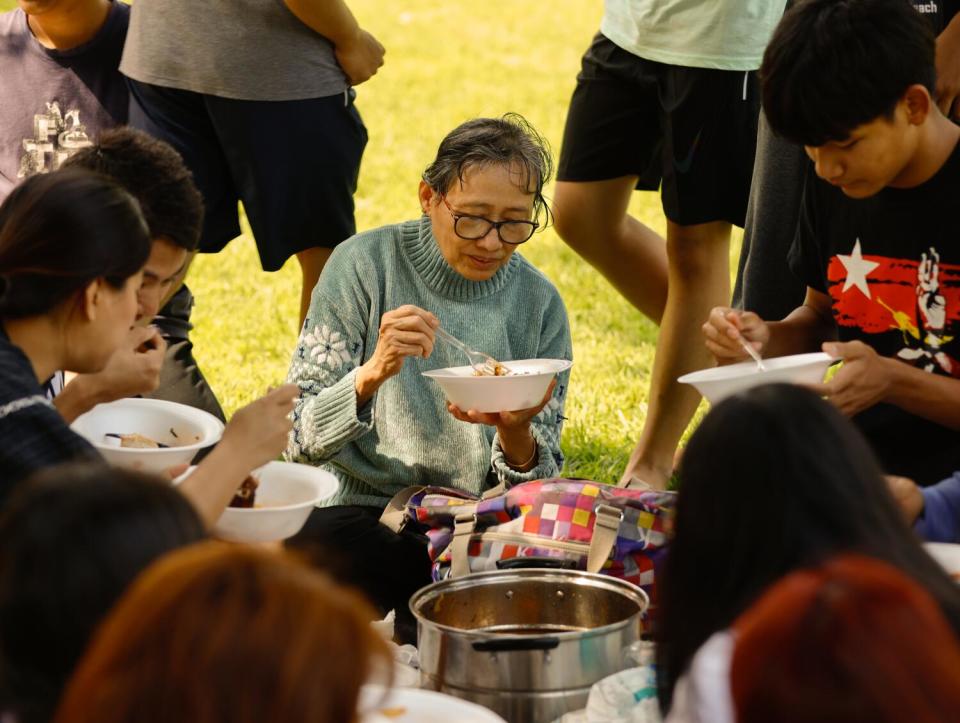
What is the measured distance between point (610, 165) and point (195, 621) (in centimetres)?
302

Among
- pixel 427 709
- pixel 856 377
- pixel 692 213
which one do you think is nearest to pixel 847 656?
pixel 427 709

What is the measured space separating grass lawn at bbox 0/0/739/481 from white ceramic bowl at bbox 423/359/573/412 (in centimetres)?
132

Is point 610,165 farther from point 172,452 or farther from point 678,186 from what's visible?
point 172,452

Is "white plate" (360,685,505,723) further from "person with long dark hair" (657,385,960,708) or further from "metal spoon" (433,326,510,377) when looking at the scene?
"metal spoon" (433,326,510,377)

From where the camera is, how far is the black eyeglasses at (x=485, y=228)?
123 inches

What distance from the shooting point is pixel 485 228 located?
3.12 m

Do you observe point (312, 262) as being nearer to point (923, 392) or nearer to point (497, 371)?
point (497, 371)

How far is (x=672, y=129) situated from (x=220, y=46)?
1.25 meters

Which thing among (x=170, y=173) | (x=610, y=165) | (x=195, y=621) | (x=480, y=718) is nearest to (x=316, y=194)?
(x=610, y=165)

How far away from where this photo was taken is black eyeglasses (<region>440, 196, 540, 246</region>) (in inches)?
123

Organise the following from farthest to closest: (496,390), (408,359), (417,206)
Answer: (417,206)
(408,359)
(496,390)

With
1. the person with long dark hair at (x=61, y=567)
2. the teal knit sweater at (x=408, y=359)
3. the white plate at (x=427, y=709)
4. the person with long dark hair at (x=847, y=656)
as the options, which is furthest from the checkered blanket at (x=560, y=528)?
the person with long dark hair at (x=847, y=656)

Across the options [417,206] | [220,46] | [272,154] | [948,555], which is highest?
[220,46]

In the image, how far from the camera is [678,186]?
12.8ft
